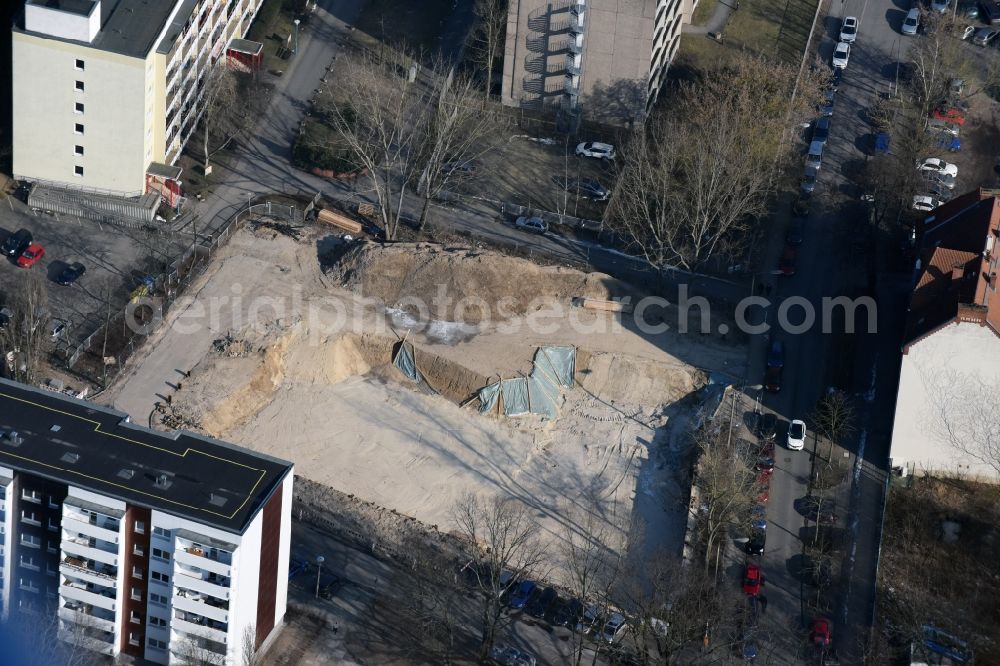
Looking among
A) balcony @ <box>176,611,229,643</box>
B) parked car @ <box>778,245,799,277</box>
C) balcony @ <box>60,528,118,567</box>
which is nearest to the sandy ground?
parked car @ <box>778,245,799,277</box>

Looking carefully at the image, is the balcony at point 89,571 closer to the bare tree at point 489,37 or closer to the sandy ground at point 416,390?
the sandy ground at point 416,390

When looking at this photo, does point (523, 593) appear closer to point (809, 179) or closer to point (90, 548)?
point (90, 548)

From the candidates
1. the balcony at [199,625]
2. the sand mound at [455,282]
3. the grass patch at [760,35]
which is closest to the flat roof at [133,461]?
the balcony at [199,625]

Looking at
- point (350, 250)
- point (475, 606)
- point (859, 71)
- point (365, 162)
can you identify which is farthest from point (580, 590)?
point (859, 71)

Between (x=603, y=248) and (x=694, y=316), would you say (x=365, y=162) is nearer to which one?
(x=603, y=248)

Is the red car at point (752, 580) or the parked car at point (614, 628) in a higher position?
the red car at point (752, 580)
